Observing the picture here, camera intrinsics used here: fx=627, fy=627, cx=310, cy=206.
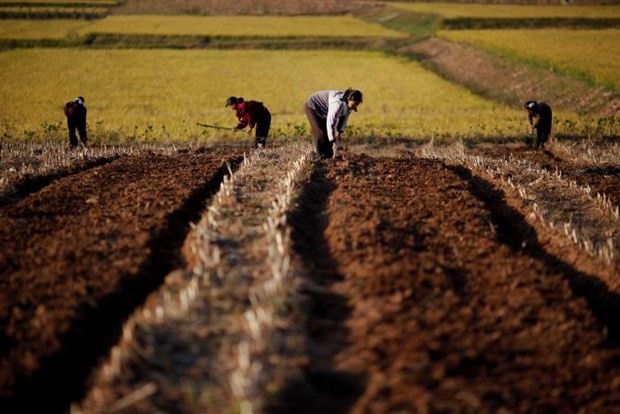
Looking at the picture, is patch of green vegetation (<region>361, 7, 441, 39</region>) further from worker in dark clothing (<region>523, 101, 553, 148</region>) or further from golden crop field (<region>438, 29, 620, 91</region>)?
worker in dark clothing (<region>523, 101, 553, 148</region>)

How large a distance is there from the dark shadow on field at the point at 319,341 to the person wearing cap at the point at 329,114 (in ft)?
10.1

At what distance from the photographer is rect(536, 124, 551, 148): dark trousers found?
47.5 feet

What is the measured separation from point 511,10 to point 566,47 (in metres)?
18.8

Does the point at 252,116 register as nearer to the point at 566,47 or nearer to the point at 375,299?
the point at 375,299

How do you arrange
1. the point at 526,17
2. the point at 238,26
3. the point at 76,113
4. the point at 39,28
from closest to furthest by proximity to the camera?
the point at 76,113 → the point at 39,28 → the point at 526,17 → the point at 238,26

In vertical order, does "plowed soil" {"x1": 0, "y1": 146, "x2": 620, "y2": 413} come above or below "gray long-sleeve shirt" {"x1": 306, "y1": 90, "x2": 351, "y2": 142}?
below

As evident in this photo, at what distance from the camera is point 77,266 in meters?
5.43

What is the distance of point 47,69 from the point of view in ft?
90.8

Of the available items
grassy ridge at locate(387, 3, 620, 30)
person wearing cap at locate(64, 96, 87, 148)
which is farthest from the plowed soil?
grassy ridge at locate(387, 3, 620, 30)

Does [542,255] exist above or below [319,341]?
below

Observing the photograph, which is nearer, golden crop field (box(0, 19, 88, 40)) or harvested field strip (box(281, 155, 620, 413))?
harvested field strip (box(281, 155, 620, 413))

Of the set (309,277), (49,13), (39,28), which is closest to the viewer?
(309,277)

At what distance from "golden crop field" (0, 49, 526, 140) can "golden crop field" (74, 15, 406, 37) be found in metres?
4.21

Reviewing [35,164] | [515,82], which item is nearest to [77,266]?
[35,164]
